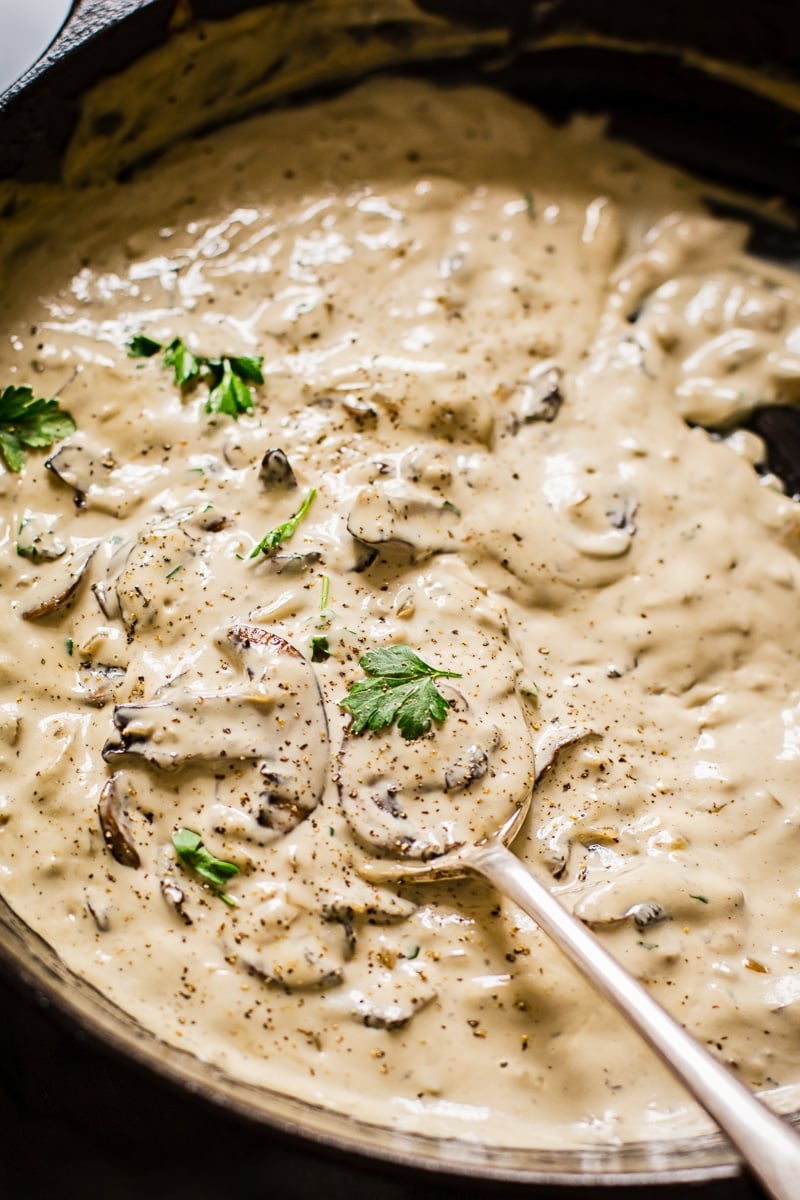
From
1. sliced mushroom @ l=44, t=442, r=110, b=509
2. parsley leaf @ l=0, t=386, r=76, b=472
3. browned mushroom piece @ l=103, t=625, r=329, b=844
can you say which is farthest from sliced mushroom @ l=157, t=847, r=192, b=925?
parsley leaf @ l=0, t=386, r=76, b=472

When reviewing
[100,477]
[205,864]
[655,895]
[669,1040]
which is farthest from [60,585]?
[669,1040]

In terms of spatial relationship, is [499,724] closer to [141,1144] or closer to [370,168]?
[141,1144]

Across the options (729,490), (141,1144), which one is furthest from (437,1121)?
(729,490)

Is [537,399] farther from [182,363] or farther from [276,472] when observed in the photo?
[182,363]

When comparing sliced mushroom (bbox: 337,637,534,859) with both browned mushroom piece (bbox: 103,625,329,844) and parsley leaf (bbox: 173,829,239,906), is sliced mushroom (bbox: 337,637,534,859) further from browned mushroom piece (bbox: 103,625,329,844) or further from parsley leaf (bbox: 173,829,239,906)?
parsley leaf (bbox: 173,829,239,906)

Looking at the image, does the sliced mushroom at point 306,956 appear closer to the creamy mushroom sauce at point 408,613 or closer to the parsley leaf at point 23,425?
the creamy mushroom sauce at point 408,613
